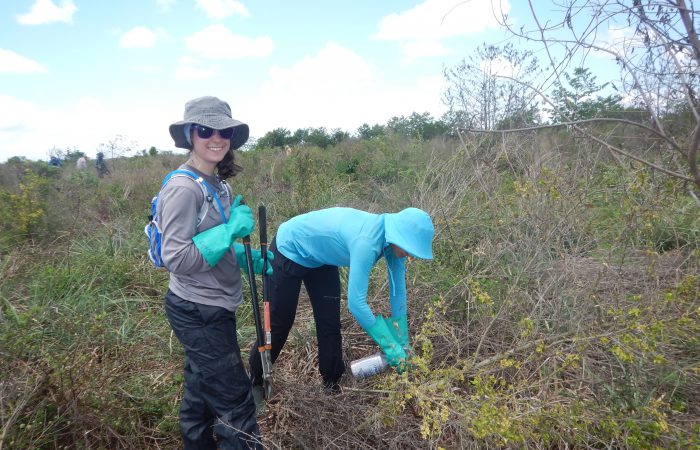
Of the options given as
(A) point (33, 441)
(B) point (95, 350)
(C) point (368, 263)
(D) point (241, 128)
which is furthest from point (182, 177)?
(B) point (95, 350)

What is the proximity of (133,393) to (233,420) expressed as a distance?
106 cm

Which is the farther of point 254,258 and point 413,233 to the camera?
point 254,258

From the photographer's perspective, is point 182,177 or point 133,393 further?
point 133,393

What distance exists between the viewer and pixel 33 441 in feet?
6.27

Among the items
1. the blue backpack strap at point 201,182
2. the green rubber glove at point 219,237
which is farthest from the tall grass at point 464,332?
the blue backpack strap at point 201,182

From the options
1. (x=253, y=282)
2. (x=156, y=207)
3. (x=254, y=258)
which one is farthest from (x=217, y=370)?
(x=156, y=207)

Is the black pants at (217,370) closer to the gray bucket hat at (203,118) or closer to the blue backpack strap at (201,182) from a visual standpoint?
the blue backpack strap at (201,182)

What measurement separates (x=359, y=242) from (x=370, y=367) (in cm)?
81

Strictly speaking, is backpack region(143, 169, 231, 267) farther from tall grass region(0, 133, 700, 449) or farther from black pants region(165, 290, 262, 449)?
tall grass region(0, 133, 700, 449)

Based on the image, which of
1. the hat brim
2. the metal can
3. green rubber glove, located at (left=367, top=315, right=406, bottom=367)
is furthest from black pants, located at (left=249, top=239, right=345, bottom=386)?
the hat brim

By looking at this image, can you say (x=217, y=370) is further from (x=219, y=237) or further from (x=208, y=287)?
(x=219, y=237)

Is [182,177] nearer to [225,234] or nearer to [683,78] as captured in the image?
[225,234]

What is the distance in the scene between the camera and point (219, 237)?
5.56 ft

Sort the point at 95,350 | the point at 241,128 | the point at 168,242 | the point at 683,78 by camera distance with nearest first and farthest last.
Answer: the point at 683,78 → the point at 168,242 → the point at 241,128 → the point at 95,350
